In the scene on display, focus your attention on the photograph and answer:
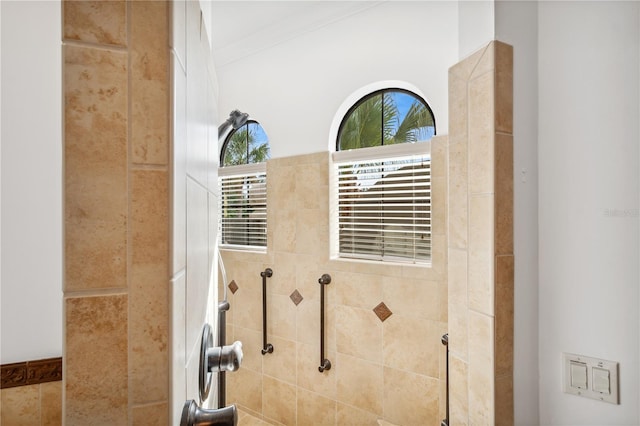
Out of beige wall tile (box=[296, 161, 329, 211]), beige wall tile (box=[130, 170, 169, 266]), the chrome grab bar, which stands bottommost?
the chrome grab bar

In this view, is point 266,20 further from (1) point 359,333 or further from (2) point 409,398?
(2) point 409,398

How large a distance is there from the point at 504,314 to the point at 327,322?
1.27 metres

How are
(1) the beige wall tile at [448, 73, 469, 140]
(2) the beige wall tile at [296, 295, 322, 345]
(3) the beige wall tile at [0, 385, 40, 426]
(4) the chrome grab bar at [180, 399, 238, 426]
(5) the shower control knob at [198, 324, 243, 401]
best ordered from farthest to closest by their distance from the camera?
(2) the beige wall tile at [296, 295, 322, 345]
(1) the beige wall tile at [448, 73, 469, 140]
(3) the beige wall tile at [0, 385, 40, 426]
(5) the shower control knob at [198, 324, 243, 401]
(4) the chrome grab bar at [180, 399, 238, 426]

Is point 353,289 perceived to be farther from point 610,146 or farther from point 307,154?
point 610,146

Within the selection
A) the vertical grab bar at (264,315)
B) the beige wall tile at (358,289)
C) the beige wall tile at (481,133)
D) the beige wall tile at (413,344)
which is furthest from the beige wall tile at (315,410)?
the beige wall tile at (481,133)

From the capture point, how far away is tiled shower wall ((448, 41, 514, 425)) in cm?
97

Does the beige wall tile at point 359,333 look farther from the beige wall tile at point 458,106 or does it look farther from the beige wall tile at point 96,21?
the beige wall tile at point 96,21

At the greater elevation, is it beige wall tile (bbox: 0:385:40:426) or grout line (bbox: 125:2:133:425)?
grout line (bbox: 125:2:133:425)

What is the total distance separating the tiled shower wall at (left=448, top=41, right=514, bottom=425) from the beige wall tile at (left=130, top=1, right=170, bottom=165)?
0.84m

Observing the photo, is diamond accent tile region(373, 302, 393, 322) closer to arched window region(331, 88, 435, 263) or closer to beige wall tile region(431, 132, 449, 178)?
arched window region(331, 88, 435, 263)

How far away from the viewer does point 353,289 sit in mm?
2008

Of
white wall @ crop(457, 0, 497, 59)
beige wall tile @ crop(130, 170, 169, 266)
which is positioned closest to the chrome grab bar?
beige wall tile @ crop(130, 170, 169, 266)

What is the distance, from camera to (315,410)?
214 centimetres

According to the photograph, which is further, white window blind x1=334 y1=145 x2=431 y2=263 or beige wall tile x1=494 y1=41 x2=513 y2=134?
white window blind x1=334 y1=145 x2=431 y2=263
